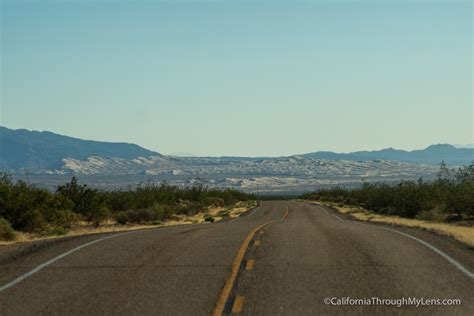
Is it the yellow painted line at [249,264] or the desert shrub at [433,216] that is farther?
the desert shrub at [433,216]

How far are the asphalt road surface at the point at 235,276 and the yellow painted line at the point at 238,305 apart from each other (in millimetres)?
16

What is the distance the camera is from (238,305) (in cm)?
928

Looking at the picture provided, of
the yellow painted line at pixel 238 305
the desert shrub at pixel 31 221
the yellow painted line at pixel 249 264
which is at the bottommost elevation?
the desert shrub at pixel 31 221

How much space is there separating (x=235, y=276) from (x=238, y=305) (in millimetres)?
2048

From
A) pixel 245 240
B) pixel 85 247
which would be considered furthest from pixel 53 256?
pixel 245 240

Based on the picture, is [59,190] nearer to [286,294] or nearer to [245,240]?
[245,240]

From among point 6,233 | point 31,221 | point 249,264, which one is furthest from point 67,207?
point 249,264

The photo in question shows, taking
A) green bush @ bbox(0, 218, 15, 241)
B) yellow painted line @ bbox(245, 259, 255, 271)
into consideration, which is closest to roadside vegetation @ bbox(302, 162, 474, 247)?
green bush @ bbox(0, 218, 15, 241)

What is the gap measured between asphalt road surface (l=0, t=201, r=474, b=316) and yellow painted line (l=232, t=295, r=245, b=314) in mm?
16

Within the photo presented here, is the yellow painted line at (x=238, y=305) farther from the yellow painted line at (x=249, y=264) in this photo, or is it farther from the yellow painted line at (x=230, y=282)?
the yellow painted line at (x=249, y=264)

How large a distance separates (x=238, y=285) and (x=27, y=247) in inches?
290

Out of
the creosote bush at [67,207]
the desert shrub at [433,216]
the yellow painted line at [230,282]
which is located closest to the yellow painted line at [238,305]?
the yellow painted line at [230,282]

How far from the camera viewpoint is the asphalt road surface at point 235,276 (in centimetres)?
936

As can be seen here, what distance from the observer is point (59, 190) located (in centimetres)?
4031
